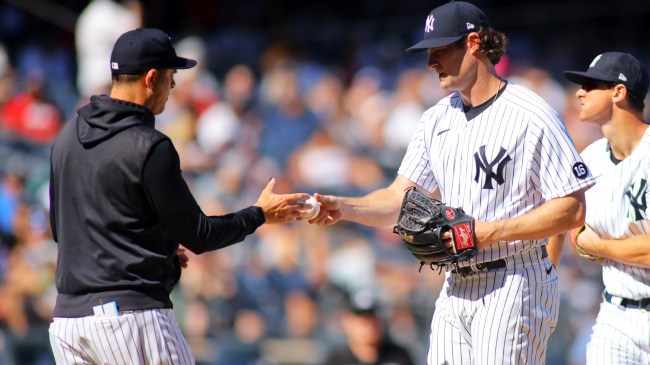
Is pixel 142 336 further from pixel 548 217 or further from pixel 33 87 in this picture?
pixel 33 87

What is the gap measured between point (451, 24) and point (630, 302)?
1.59 meters

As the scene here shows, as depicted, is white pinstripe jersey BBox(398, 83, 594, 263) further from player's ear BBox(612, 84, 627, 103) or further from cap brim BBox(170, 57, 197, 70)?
cap brim BBox(170, 57, 197, 70)

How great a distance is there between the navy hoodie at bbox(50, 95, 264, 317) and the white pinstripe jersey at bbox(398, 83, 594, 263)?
43.2 inches

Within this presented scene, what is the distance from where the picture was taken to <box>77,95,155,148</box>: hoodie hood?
3.82 metres

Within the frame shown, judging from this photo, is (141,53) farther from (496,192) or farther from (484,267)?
(484,267)

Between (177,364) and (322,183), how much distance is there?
6261 mm

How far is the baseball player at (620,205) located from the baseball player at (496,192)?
1.75 ft

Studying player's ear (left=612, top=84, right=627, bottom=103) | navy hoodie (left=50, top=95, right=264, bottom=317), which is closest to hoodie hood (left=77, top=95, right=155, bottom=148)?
navy hoodie (left=50, top=95, right=264, bottom=317)

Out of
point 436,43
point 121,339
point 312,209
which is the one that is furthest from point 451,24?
point 121,339

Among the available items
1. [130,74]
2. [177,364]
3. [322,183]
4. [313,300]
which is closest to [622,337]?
[177,364]

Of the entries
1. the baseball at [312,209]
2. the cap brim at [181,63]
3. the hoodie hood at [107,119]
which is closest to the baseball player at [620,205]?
the baseball at [312,209]

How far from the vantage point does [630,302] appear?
15.3ft

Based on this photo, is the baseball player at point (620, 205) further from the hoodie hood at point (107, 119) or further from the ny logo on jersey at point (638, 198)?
the hoodie hood at point (107, 119)

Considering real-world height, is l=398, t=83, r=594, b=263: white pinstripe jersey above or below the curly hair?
below
